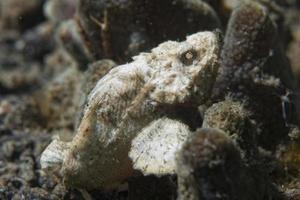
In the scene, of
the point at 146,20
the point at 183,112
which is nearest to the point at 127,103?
the point at 183,112

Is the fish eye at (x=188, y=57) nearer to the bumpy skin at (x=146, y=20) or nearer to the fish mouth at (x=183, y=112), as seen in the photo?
the fish mouth at (x=183, y=112)

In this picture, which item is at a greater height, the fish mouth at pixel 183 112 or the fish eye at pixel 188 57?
the fish eye at pixel 188 57

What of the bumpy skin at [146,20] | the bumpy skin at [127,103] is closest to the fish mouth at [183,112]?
the bumpy skin at [127,103]

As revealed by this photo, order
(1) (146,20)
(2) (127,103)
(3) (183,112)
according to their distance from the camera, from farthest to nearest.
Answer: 1. (1) (146,20)
2. (3) (183,112)
3. (2) (127,103)

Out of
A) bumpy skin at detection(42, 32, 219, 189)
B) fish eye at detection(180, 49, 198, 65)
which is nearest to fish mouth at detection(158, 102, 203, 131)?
bumpy skin at detection(42, 32, 219, 189)

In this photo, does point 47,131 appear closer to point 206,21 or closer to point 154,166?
point 206,21

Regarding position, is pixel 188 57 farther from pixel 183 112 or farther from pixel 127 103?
pixel 127 103

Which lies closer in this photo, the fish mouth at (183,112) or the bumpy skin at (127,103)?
the bumpy skin at (127,103)
